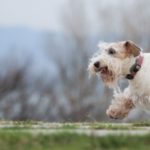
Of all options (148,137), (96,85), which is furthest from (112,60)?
(96,85)

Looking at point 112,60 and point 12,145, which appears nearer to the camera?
point 12,145

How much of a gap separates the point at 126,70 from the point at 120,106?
2.87 feet

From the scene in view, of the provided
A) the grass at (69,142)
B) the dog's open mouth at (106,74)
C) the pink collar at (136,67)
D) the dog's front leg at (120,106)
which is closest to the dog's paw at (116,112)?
the dog's front leg at (120,106)

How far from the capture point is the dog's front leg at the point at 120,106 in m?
14.2

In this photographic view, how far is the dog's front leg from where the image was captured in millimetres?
14203

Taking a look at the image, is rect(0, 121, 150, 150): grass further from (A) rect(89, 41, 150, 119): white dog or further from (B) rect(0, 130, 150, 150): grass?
(A) rect(89, 41, 150, 119): white dog

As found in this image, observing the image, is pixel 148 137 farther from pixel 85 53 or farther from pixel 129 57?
pixel 85 53

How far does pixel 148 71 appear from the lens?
13508mm

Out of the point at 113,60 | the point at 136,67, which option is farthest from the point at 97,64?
the point at 136,67

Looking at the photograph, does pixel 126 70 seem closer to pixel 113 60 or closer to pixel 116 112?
pixel 113 60

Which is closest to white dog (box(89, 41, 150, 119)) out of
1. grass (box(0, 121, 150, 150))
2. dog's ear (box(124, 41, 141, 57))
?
dog's ear (box(124, 41, 141, 57))

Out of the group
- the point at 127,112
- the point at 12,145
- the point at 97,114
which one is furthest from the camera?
the point at 97,114

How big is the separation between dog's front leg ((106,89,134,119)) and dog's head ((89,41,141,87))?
13.4 inches

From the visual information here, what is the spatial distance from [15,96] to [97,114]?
9.73 metres
